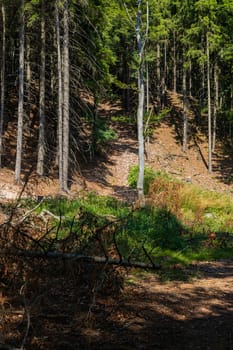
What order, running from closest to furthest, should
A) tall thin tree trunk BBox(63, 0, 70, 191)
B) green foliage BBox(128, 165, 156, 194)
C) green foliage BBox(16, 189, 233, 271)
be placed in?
green foliage BBox(16, 189, 233, 271), tall thin tree trunk BBox(63, 0, 70, 191), green foliage BBox(128, 165, 156, 194)

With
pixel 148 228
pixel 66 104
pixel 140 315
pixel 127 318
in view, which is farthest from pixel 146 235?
pixel 66 104

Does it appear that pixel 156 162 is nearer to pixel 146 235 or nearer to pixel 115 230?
pixel 146 235

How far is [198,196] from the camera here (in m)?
15.8

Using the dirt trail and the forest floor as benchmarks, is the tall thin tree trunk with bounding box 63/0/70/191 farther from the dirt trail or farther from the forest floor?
the dirt trail

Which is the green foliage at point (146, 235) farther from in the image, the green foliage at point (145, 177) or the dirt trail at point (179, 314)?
the green foliage at point (145, 177)

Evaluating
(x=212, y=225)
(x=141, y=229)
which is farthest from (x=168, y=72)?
(x=141, y=229)

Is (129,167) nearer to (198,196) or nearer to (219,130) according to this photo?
(198,196)

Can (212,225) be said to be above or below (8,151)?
below

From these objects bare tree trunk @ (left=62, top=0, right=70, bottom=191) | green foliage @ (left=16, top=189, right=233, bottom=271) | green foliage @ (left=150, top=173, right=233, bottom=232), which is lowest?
green foliage @ (left=150, top=173, right=233, bottom=232)

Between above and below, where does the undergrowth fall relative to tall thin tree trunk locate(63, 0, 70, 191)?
below

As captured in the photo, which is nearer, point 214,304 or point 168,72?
point 214,304

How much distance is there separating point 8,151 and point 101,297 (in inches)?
716

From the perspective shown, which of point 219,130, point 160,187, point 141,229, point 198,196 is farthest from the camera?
point 219,130

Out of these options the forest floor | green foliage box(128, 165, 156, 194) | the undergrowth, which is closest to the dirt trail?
the forest floor
